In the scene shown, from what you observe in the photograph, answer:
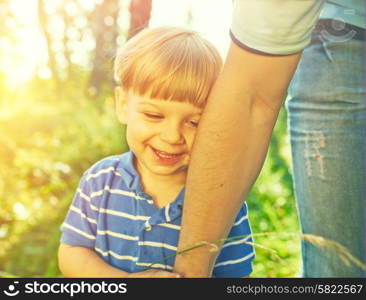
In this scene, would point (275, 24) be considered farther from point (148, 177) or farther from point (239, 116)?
point (148, 177)

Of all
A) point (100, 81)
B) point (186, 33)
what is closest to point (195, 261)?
point (186, 33)

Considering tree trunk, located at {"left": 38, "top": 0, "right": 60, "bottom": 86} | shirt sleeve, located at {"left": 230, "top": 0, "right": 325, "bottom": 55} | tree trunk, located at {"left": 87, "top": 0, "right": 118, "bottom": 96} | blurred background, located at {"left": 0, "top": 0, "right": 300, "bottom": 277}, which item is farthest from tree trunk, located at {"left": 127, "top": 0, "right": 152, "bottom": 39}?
tree trunk, located at {"left": 38, "top": 0, "right": 60, "bottom": 86}

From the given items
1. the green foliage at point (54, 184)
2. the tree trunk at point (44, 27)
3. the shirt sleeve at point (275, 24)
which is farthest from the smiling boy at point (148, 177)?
the tree trunk at point (44, 27)

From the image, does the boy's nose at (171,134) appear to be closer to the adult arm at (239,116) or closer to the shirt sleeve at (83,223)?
the adult arm at (239,116)

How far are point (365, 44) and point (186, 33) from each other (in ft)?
2.09

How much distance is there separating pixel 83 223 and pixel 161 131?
42 centimetres

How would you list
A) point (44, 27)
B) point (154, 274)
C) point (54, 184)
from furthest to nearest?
1. point (44, 27)
2. point (54, 184)
3. point (154, 274)

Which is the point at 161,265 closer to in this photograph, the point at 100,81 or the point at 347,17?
the point at 347,17

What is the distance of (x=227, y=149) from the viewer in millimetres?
1301

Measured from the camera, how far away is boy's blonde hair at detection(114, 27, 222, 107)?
5.02ft

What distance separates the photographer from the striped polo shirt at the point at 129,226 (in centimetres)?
162

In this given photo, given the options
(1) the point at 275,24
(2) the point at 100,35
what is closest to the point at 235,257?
(1) the point at 275,24

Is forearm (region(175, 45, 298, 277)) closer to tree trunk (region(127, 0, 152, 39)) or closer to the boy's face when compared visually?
the boy's face

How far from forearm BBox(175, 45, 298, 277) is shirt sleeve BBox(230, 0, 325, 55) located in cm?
4
